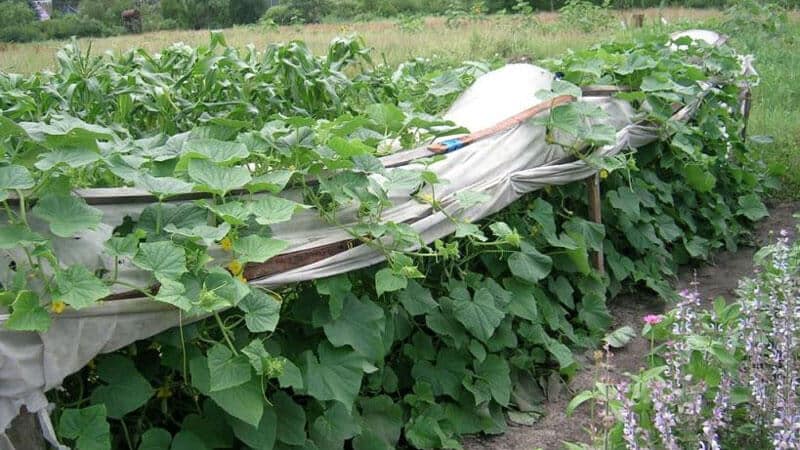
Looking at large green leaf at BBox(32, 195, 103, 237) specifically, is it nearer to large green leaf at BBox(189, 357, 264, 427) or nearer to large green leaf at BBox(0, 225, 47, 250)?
large green leaf at BBox(0, 225, 47, 250)

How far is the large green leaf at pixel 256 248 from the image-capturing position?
2.46 m

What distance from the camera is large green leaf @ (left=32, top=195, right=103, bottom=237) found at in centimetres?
223

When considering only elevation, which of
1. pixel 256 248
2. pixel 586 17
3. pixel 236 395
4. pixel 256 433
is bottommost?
pixel 586 17

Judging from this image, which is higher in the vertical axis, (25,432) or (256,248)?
(256,248)

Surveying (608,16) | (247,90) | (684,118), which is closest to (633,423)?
(247,90)

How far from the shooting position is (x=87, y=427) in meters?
2.31

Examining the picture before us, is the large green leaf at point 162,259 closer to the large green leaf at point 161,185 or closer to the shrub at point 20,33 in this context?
the large green leaf at point 161,185

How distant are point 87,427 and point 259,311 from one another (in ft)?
1.70

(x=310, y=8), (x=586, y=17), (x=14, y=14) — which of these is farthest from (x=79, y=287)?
(x=14, y=14)

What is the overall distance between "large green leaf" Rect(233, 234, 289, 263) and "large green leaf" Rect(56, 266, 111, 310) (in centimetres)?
38

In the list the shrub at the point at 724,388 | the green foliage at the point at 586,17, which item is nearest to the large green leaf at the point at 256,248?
the shrub at the point at 724,388

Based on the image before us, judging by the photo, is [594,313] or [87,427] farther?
[594,313]

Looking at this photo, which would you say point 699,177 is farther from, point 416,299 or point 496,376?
point 416,299

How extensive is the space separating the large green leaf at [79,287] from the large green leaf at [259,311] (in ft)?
1.26
